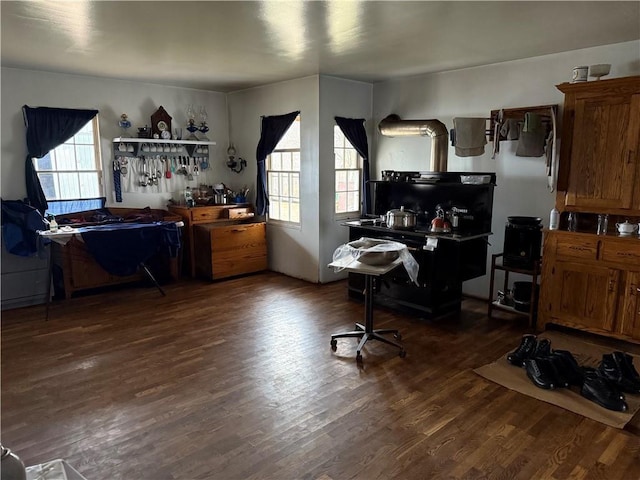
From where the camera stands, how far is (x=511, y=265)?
4039 mm

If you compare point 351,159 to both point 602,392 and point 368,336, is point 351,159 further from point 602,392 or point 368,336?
point 602,392

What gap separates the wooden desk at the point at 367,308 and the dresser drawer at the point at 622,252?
1.66 meters

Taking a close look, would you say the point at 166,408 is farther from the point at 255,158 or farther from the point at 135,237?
the point at 255,158

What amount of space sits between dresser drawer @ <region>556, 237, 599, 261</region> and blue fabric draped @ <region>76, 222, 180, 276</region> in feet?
12.6

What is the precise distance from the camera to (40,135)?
4738 millimetres

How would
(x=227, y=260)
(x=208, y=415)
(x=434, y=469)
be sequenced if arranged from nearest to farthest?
→ (x=434, y=469), (x=208, y=415), (x=227, y=260)

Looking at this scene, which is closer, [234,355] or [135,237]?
[234,355]

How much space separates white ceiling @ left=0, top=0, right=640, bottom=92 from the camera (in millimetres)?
2832

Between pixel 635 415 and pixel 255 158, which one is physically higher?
pixel 255 158

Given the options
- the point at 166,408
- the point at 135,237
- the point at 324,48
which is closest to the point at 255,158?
the point at 135,237

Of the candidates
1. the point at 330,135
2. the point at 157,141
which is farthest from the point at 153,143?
the point at 330,135

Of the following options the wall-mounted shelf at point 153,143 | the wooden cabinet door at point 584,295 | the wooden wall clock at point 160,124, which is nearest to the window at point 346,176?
the wall-mounted shelf at point 153,143

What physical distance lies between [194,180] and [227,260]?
133 cm

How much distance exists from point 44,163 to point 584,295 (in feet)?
18.1
